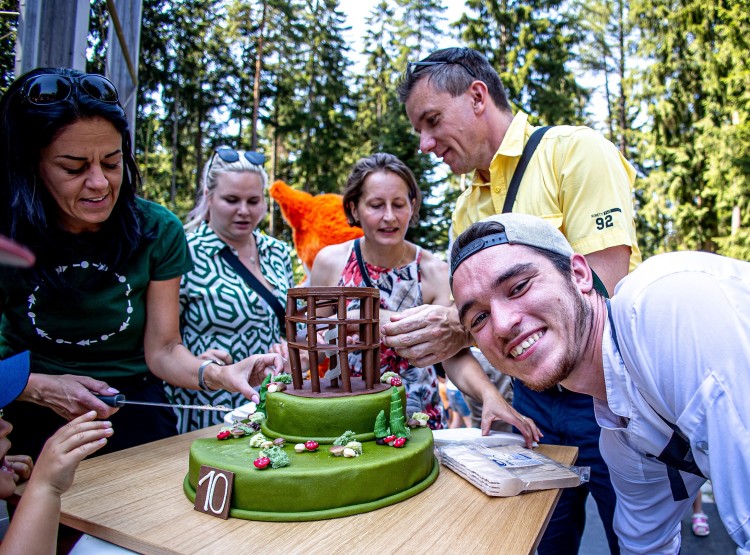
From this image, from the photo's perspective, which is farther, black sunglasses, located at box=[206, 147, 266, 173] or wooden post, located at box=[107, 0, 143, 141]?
wooden post, located at box=[107, 0, 143, 141]

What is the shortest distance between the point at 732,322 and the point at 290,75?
73.6 feet

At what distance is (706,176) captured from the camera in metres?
15.2

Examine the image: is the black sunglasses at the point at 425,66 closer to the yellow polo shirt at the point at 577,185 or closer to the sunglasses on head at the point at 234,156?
the yellow polo shirt at the point at 577,185

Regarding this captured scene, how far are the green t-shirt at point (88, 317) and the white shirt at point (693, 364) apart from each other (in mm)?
1687

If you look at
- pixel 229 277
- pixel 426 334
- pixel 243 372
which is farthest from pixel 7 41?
pixel 426 334

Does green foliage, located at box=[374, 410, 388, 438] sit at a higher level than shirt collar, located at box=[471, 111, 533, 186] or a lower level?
lower

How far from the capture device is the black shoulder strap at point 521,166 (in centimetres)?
244

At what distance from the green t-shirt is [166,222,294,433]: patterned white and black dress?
26.3 inches

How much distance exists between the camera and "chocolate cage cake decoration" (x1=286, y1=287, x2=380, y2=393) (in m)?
1.70

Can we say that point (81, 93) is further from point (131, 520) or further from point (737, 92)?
point (737, 92)

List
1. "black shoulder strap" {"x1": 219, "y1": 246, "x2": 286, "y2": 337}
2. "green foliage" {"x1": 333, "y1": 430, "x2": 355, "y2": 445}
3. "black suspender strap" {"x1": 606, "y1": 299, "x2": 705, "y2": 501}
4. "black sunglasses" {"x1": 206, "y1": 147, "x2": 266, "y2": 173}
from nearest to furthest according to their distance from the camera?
1. "black suspender strap" {"x1": 606, "y1": 299, "x2": 705, "y2": 501}
2. "green foliage" {"x1": 333, "y1": 430, "x2": 355, "y2": 445}
3. "black shoulder strap" {"x1": 219, "y1": 246, "x2": 286, "y2": 337}
4. "black sunglasses" {"x1": 206, "y1": 147, "x2": 266, "y2": 173}

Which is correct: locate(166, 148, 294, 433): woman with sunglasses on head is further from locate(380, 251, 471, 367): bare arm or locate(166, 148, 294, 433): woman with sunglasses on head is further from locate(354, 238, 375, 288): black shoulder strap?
locate(380, 251, 471, 367): bare arm

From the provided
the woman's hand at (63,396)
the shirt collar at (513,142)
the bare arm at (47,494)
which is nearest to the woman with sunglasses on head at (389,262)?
the shirt collar at (513,142)

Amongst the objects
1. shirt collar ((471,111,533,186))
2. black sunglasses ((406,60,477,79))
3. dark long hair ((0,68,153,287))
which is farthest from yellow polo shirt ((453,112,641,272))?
dark long hair ((0,68,153,287))
